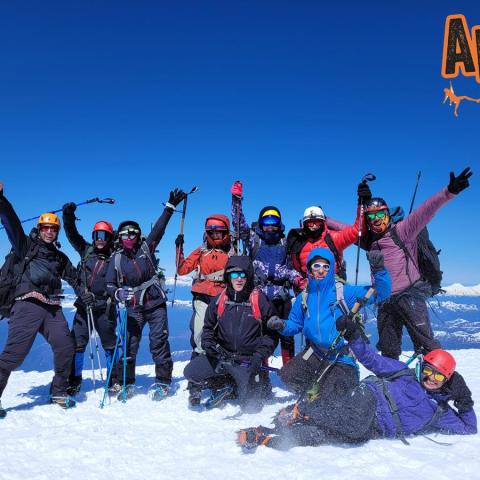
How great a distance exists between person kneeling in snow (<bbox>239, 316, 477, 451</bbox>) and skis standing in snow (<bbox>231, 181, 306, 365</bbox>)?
2300 millimetres

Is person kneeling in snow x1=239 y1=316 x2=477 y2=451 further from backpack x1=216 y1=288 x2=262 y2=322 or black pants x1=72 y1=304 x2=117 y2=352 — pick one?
black pants x1=72 y1=304 x2=117 y2=352

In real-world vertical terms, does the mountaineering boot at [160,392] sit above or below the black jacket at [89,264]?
below

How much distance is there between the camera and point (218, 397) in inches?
263

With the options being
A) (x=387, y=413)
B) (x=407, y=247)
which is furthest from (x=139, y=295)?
(x=407, y=247)

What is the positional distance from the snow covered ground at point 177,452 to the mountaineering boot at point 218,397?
0.65 ft

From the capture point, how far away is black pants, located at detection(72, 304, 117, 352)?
308 inches

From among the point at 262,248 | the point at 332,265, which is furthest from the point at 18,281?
the point at 332,265

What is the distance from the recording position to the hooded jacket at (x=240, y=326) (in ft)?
22.0

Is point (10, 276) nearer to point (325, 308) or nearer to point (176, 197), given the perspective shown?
point (176, 197)

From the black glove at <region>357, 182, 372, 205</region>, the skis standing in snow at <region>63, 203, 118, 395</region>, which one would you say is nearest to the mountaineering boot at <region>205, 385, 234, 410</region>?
the skis standing in snow at <region>63, 203, 118, 395</region>

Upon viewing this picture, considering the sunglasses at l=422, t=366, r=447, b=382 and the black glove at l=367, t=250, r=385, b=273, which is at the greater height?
the black glove at l=367, t=250, r=385, b=273

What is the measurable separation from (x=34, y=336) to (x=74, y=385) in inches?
69.7

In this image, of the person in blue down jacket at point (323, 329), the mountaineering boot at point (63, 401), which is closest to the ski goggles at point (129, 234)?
the mountaineering boot at point (63, 401)

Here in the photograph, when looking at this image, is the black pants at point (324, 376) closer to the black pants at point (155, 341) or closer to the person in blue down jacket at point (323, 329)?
the person in blue down jacket at point (323, 329)
